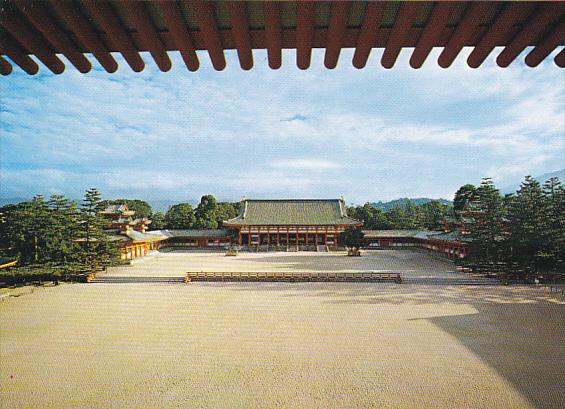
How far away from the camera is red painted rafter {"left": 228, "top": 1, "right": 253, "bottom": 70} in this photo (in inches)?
79.9

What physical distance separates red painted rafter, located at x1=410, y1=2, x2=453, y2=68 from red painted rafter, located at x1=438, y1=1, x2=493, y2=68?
0.11 m

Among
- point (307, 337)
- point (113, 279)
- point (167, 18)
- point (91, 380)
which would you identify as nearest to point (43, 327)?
point (91, 380)

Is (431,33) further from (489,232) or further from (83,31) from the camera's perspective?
(489,232)

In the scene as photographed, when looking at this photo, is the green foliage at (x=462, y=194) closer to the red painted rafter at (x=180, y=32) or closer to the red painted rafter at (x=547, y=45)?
the red painted rafter at (x=547, y=45)

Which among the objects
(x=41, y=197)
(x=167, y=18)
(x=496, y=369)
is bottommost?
(x=496, y=369)

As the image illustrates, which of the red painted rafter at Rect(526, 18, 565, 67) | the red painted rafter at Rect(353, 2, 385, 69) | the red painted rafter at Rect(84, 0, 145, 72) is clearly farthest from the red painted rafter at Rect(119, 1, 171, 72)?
the red painted rafter at Rect(526, 18, 565, 67)

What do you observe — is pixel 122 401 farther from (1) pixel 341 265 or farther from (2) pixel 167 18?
(1) pixel 341 265

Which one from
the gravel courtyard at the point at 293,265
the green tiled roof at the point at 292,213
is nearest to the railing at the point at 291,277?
the gravel courtyard at the point at 293,265

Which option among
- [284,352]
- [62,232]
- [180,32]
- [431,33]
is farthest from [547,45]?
[62,232]

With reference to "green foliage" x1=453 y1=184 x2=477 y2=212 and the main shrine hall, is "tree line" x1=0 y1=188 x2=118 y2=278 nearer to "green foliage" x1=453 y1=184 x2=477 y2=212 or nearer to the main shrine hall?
the main shrine hall

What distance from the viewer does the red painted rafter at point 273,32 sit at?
204 centimetres

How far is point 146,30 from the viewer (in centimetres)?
221

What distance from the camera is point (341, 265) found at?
2409cm

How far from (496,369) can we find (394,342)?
2294 mm
